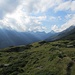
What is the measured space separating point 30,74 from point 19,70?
1698cm

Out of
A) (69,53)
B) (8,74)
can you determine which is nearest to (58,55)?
(69,53)

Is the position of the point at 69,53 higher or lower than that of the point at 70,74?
higher

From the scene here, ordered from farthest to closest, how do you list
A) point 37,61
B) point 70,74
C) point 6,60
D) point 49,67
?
point 6,60, point 37,61, point 49,67, point 70,74

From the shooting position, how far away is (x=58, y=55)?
401ft

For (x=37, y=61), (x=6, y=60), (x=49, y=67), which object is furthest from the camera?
(x=6, y=60)

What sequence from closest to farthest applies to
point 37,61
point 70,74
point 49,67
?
point 70,74 < point 49,67 < point 37,61

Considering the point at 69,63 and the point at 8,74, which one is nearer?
the point at 69,63

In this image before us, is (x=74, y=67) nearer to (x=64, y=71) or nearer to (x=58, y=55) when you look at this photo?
(x=64, y=71)

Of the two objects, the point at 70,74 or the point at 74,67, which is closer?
the point at 70,74

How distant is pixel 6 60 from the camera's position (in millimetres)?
151375

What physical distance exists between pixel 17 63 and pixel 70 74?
52.2m

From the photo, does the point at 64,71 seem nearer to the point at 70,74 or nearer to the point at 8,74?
the point at 70,74

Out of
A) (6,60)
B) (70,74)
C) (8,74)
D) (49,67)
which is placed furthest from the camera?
(6,60)


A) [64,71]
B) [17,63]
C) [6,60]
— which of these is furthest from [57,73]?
[6,60]
